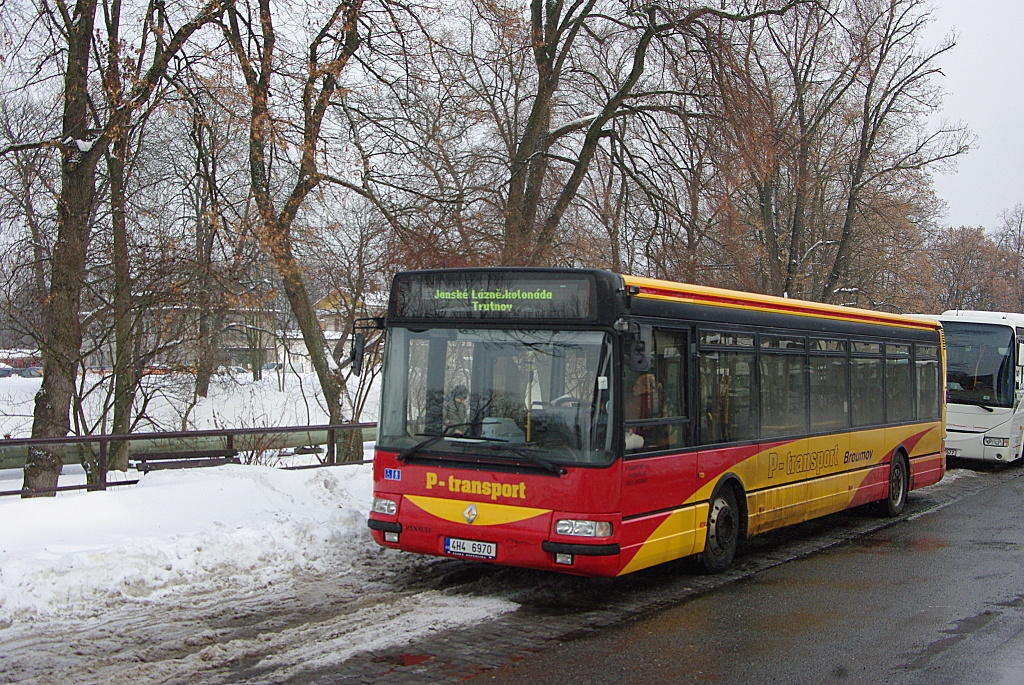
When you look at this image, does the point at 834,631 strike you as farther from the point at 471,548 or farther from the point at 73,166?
the point at 73,166

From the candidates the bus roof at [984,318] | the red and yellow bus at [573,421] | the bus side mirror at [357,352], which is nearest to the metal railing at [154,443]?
the bus side mirror at [357,352]

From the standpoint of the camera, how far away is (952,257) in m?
74.9

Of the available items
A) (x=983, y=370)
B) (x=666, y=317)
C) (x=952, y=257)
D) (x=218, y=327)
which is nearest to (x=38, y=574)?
(x=666, y=317)

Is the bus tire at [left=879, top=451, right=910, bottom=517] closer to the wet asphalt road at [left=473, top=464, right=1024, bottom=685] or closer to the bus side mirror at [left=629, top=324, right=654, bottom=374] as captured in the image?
the wet asphalt road at [left=473, top=464, right=1024, bottom=685]

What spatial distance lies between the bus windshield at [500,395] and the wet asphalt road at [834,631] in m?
1.61

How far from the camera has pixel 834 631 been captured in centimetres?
780

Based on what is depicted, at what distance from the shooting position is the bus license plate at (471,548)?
8468 mm

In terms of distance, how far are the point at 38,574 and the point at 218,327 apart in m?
12.9

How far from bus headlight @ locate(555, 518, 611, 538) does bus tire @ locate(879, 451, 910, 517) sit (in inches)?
287

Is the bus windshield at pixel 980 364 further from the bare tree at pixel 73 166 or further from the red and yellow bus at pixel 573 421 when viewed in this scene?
the bare tree at pixel 73 166

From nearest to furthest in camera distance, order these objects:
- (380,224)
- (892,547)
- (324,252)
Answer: (892,547) < (380,224) < (324,252)

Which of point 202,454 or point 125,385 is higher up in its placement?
point 125,385

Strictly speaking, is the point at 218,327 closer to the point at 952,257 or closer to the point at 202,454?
the point at 202,454

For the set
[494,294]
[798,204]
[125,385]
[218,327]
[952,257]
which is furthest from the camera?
[952,257]
